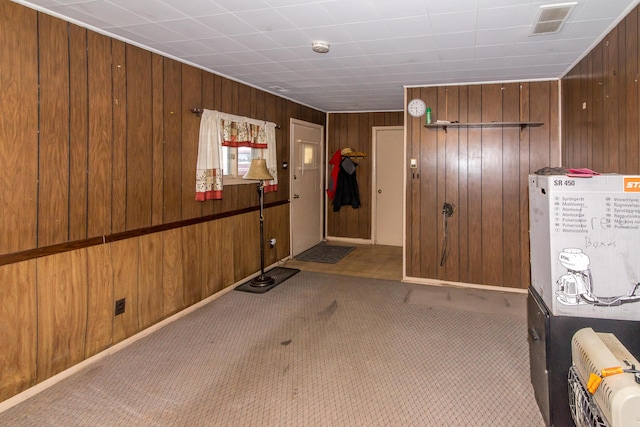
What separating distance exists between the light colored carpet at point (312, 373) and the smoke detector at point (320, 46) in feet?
7.53

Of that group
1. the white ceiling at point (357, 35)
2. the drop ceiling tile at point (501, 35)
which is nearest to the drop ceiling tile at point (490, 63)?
the white ceiling at point (357, 35)

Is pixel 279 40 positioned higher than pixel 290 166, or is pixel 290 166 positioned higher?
pixel 279 40

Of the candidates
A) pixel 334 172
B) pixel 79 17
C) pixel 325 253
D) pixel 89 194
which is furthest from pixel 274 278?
pixel 79 17

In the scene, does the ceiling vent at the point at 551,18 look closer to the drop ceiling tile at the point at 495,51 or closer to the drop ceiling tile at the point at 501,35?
the drop ceiling tile at the point at 501,35

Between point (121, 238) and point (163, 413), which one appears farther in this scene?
point (121, 238)

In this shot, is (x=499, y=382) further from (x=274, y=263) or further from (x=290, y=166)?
(x=290, y=166)

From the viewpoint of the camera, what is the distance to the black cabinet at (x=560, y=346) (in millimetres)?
1783

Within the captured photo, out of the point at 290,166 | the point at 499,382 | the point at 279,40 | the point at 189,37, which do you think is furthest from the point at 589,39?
the point at 290,166

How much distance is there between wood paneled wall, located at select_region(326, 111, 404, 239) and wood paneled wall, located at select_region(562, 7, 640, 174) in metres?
3.45

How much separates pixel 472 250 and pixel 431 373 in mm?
2227

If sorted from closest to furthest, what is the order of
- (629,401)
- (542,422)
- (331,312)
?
(629,401) → (542,422) → (331,312)

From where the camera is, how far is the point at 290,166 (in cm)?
576

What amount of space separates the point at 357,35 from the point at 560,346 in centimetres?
235

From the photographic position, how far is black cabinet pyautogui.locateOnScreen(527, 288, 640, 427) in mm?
1783
